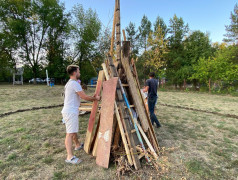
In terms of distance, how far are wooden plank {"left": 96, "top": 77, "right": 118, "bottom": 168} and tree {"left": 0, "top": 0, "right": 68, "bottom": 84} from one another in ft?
78.4

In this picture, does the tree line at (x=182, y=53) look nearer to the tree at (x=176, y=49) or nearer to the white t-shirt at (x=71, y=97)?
the tree at (x=176, y=49)

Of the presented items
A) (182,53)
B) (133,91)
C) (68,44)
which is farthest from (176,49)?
(133,91)

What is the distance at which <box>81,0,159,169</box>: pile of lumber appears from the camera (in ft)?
8.40

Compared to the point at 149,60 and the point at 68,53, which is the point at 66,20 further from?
the point at 149,60

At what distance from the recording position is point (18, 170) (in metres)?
2.52

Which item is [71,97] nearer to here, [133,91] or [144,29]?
[133,91]

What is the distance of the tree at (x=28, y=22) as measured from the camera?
20.4 meters

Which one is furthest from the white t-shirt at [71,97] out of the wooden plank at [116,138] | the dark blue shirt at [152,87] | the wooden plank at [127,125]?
the dark blue shirt at [152,87]

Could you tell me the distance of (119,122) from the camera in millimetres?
2658

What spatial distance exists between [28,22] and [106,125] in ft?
83.9

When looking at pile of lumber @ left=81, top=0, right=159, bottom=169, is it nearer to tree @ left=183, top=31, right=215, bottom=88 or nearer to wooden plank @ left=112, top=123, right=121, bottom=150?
wooden plank @ left=112, top=123, right=121, bottom=150

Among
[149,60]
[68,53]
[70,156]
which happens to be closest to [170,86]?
[149,60]

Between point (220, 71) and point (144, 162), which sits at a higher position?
point (220, 71)

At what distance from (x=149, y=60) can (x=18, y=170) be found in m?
20.9
